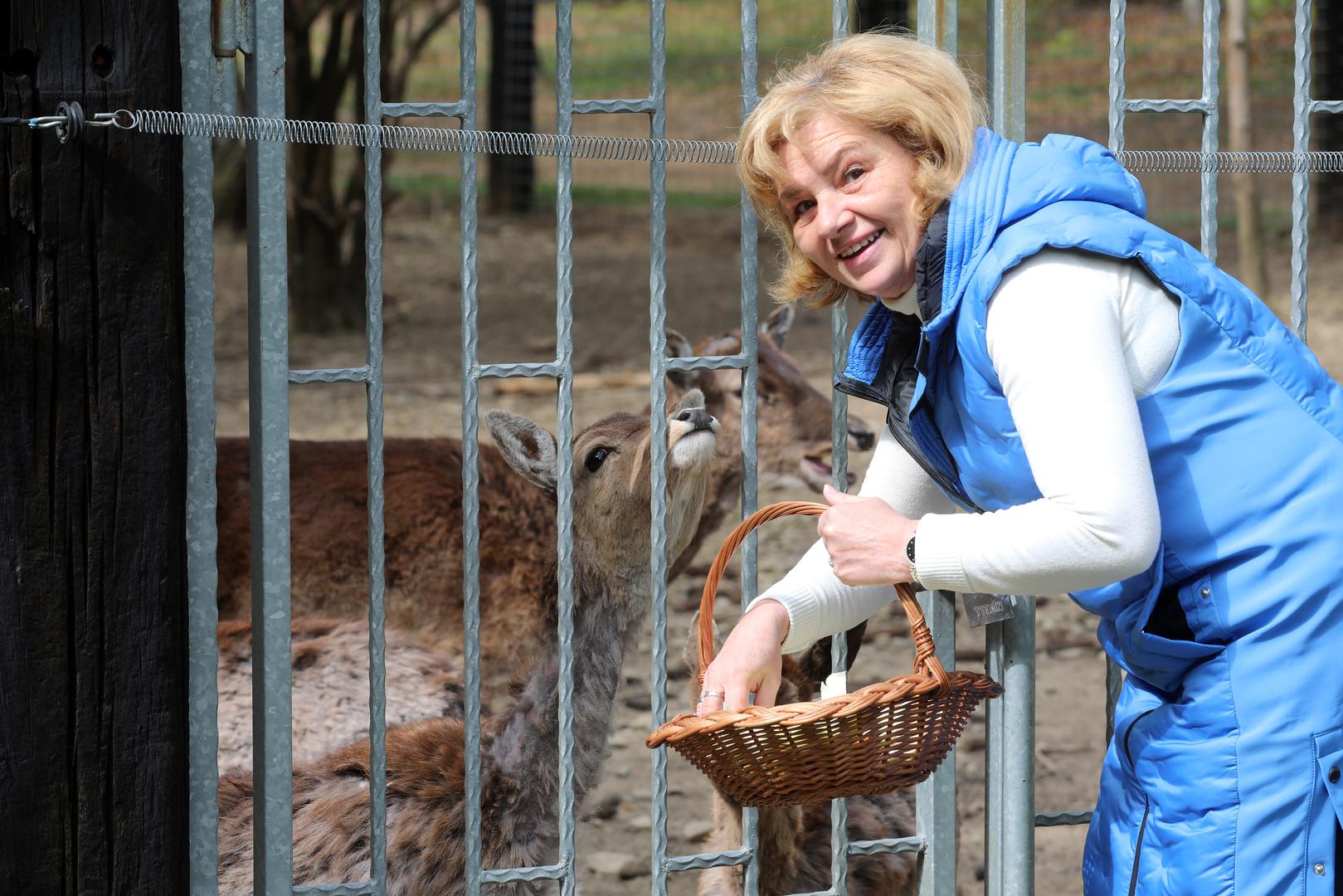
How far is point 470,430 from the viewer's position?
125 inches

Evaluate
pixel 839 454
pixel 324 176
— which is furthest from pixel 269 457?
pixel 324 176

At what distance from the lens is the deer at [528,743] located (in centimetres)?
421

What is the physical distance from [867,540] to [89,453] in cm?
137

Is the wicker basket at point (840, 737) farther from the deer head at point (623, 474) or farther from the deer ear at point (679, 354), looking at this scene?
the deer ear at point (679, 354)

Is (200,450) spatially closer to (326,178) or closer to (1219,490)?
(1219,490)

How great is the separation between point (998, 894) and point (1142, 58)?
22136 mm

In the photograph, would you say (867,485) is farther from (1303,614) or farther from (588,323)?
(588,323)

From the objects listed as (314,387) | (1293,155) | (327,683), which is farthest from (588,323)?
(1293,155)

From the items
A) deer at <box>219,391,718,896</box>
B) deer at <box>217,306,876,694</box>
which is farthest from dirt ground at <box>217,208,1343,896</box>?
deer at <box>217,306,876,694</box>

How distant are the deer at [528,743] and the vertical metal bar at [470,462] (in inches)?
34.0

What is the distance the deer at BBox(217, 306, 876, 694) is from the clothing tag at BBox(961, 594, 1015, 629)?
3539 mm

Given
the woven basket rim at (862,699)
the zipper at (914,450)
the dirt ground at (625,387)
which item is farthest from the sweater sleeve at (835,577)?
the dirt ground at (625,387)

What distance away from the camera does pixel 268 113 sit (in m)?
3.04

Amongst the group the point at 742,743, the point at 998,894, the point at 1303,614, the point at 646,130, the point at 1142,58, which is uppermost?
the point at 1142,58
